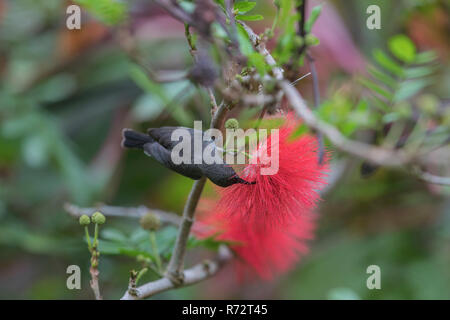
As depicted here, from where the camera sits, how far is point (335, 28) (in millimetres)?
1148

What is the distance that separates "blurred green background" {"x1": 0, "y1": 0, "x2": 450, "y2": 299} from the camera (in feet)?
3.05

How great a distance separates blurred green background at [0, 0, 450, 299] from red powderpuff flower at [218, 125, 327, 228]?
0.49 m

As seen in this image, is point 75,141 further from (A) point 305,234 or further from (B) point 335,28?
(A) point 305,234

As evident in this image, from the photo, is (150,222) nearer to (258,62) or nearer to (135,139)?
(135,139)

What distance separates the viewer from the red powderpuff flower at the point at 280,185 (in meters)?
0.37

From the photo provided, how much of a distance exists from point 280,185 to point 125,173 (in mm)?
847

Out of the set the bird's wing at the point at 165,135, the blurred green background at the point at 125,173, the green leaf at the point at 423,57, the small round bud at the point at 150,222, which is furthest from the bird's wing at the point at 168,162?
the blurred green background at the point at 125,173

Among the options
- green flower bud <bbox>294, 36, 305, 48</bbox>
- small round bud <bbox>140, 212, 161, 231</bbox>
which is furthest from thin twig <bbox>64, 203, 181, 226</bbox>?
green flower bud <bbox>294, 36, 305, 48</bbox>

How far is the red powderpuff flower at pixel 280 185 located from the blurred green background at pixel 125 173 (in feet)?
1.60

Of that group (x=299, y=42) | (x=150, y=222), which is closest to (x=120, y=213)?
(x=150, y=222)

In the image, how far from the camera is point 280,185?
0.37 metres

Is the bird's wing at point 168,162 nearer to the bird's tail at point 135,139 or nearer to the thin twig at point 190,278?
the bird's tail at point 135,139
